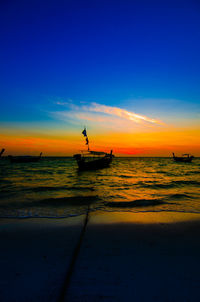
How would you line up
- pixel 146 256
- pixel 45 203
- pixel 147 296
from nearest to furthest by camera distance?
pixel 147 296 < pixel 146 256 < pixel 45 203

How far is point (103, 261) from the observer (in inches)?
125

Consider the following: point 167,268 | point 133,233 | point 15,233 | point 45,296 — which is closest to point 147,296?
point 167,268

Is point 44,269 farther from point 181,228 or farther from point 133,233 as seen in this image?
point 181,228

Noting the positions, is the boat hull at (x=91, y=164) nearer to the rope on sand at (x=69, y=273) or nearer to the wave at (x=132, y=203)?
the wave at (x=132, y=203)

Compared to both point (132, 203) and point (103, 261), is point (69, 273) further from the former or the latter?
point (132, 203)

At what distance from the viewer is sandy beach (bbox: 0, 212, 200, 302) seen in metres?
2.36

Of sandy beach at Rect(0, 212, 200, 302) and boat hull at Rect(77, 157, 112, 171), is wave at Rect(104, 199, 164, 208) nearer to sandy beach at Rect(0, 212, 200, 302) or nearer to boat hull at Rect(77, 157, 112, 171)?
sandy beach at Rect(0, 212, 200, 302)

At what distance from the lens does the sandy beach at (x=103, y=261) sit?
236cm

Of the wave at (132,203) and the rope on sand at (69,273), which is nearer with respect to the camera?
the rope on sand at (69,273)

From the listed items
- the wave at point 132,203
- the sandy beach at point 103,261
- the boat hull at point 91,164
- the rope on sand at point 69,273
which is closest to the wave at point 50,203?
the wave at point 132,203

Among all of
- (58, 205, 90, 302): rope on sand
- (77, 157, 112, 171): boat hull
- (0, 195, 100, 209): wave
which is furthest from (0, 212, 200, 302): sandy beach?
(77, 157, 112, 171): boat hull

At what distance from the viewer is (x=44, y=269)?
2936 mm

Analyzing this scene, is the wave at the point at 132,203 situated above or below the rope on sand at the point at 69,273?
below

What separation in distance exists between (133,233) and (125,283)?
7.11 ft
